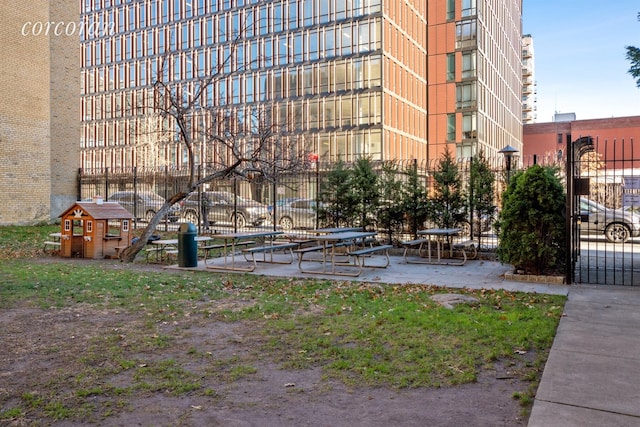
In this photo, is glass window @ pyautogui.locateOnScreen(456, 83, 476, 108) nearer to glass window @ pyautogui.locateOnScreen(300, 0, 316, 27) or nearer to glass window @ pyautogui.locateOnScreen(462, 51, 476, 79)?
glass window @ pyautogui.locateOnScreen(462, 51, 476, 79)

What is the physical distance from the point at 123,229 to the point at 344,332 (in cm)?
980

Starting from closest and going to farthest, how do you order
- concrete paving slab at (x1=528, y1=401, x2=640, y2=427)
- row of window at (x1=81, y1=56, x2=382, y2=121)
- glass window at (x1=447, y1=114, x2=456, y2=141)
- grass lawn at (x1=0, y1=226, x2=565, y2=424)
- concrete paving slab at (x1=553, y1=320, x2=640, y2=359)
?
concrete paving slab at (x1=528, y1=401, x2=640, y2=427) < grass lawn at (x1=0, y1=226, x2=565, y2=424) < concrete paving slab at (x1=553, y1=320, x2=640, y2=359) < row of window at (x1=81, y1=56, x2=382, y2=121) < glass window at (x1=447, y1=114, x2=456, y2=141)


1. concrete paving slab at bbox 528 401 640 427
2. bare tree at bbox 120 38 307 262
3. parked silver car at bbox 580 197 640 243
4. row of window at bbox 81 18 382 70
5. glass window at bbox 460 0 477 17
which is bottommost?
concrete paving slab at bbox 528 401 640 427

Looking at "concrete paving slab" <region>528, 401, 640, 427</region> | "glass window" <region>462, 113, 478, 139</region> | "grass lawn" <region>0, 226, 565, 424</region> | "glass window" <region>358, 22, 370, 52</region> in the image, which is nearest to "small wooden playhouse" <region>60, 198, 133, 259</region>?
"grass lawn" <region>0, 226, 565, 424</region>

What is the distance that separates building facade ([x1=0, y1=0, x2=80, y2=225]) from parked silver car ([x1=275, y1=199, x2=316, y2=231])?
1125 cm

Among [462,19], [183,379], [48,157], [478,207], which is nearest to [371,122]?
[462,19]

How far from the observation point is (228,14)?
168 feet

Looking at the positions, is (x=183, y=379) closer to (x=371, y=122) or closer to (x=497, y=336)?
(x=497, y=336)

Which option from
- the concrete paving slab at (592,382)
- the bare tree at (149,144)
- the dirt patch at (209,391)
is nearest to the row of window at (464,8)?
the bare tree at (149,144)

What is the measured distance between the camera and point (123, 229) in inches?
559

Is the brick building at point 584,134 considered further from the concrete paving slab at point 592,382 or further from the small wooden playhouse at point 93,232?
the concrete paving slab at point 592,382

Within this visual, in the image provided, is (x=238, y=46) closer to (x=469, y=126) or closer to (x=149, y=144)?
(x=149, y=144)

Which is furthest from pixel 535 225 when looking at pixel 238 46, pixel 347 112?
pixel 238 46

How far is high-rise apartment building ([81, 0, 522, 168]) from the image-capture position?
152ft
